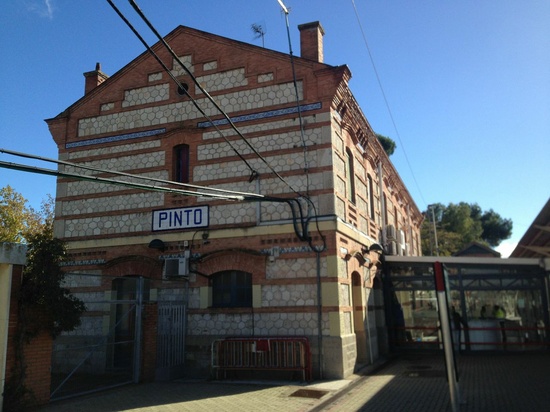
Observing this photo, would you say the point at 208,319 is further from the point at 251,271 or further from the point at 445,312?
the point at 445,312

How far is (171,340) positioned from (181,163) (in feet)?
17.5

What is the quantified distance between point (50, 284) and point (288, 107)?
7.80m

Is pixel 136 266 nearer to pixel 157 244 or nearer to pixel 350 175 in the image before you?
pixel 157 244

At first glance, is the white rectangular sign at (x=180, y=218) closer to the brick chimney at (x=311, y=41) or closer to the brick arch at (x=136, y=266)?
the brick arch at (x=136, y=266)

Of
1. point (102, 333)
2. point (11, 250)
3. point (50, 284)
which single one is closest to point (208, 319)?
point (102, 333)

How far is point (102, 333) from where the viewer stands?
Answer: 1415 centimetres

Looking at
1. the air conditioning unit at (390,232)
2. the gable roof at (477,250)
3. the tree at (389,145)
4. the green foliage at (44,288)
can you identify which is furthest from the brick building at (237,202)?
the tree at (389,145)

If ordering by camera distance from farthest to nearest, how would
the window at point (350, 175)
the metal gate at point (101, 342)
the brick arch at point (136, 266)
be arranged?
Result: the window at point (350, 175) < the brick arch at point (136, 266) < the metal gate at point (101, 342)

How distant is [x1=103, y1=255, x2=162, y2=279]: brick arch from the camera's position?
45.9 ft

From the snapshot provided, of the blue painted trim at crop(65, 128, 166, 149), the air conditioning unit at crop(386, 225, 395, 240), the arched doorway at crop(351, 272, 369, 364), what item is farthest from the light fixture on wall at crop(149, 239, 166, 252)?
the air conditioning unit at crop(386, 225, 395, 240)

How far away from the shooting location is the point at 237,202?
1363cm

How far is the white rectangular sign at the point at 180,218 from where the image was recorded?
1388 centimetres

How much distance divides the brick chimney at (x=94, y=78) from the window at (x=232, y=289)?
347 inches

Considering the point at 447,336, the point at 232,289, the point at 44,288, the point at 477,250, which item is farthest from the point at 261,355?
the point at 477,250
